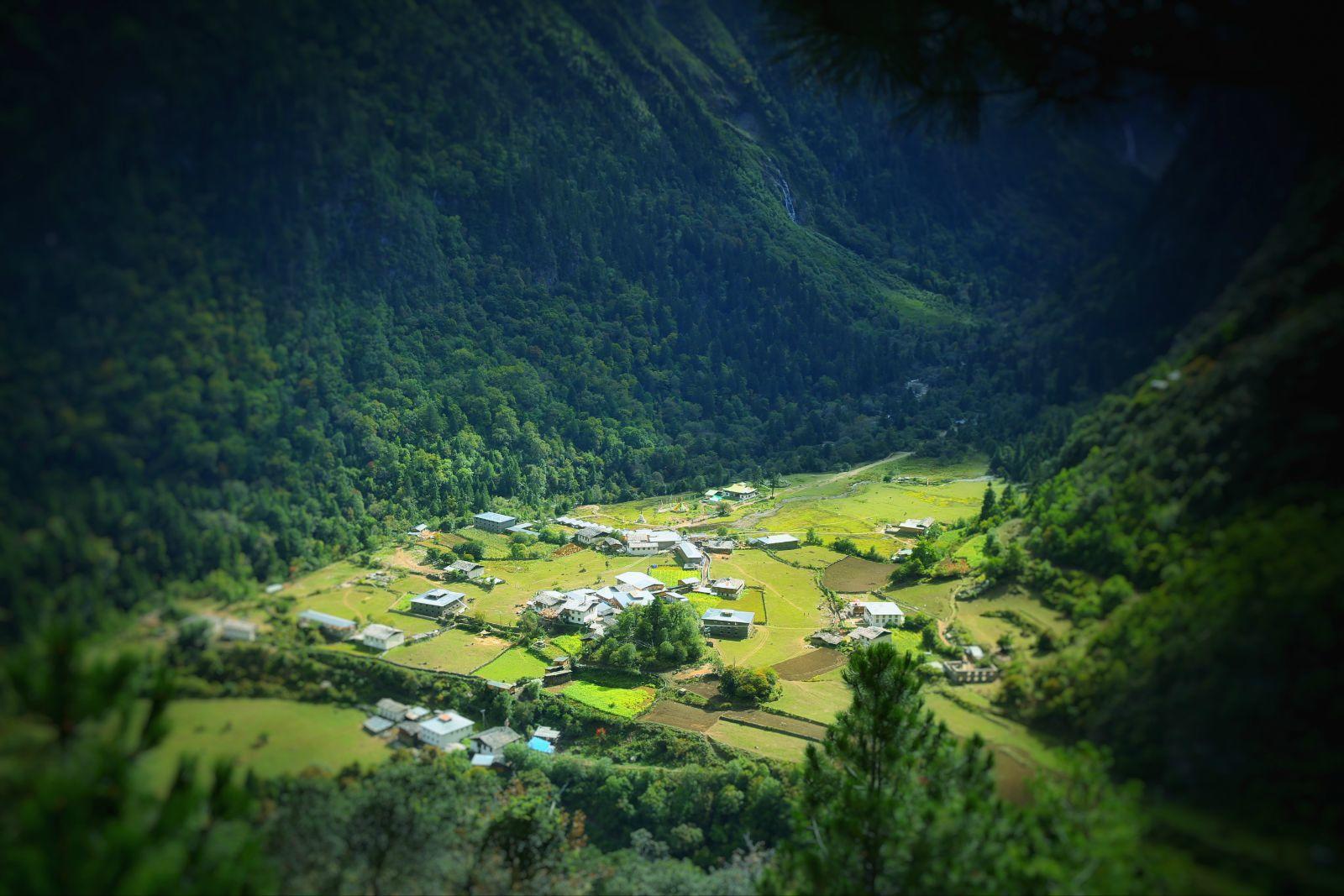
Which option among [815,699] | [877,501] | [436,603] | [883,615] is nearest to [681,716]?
[815,699]

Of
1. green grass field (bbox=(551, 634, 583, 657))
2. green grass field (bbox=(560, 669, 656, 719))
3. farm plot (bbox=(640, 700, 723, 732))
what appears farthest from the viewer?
green grass field (bbox=(551, 634, 583, 657))

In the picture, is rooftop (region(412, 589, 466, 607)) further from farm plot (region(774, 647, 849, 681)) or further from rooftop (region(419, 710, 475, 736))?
farm plot (region(774, 647, 849, 681))

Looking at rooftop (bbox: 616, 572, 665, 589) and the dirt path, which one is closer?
rooftop (bbox: 616, 572, 665, 589)

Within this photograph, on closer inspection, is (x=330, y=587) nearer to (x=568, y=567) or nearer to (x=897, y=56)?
(x=897, y=56)

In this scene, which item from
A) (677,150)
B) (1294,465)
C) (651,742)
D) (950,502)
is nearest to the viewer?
(1294,465)

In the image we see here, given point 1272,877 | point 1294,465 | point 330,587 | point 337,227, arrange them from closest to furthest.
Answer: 1. point 1272,877
2. point 1294,465
3. point 330,587
4. point 337,227

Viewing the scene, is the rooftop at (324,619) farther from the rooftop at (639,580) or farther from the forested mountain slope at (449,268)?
the rooftop at (639,580)

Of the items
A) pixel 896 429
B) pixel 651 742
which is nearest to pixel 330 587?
pixel 651 742

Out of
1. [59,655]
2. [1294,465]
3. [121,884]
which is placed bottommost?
[121,884]

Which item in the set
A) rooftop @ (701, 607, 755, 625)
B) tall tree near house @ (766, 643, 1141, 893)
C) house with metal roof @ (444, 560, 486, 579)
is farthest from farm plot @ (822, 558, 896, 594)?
tall tree near house @ (766, 643, 1141, 893)
